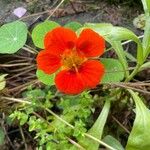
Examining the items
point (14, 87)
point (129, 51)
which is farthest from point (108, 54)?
point (14, 87)

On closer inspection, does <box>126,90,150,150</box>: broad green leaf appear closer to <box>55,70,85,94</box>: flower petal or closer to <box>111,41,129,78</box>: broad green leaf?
<box>111,41,129,78</box>: broad green leaf

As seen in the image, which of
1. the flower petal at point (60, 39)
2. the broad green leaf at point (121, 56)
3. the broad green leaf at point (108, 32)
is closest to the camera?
the flower petal at point (60, 39)

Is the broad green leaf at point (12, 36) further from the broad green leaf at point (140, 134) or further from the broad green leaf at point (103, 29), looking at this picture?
the broad green leaf at point (140, 134)

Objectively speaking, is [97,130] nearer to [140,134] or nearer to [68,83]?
[140,134]

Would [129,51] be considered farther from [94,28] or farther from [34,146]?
[34,146]

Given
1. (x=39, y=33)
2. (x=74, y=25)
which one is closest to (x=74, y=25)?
(x=74, y=25)

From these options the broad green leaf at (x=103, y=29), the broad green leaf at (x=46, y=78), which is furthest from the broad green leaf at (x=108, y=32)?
the broad green leaf at (x=46, y=78)

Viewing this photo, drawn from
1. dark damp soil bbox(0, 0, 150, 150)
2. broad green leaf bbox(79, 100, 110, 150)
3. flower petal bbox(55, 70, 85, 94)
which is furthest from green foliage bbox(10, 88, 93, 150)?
dark damp soil bbox(0, 0, 150, 150)
